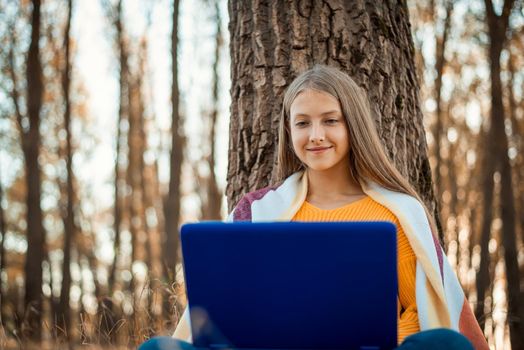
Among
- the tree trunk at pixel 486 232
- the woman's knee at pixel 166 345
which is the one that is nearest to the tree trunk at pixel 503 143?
the tree trunk at pixel 486 232

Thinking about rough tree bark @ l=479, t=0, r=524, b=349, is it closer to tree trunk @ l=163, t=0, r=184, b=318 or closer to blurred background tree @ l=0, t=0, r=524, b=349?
blurred background tree @ l=0, t=0, r=524, b=349

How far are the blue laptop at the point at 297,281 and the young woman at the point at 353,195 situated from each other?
2.36 feet

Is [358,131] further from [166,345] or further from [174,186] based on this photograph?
[174,186]

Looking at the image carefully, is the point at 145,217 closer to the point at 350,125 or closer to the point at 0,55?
the point at 0,55

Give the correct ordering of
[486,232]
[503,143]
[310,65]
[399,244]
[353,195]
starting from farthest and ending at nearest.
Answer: [486,232] < [503,143] < [310,65] < [353,195] < [399,244]

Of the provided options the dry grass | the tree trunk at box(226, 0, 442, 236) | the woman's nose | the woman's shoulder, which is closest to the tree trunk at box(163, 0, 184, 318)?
the dry grass

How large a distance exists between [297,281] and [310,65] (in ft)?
6.11

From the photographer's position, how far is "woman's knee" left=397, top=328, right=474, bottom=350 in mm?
1867

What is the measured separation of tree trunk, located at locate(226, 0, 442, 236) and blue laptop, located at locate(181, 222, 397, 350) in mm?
1616

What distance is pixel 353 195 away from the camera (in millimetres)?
2906

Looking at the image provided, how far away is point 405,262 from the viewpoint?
2643 mm

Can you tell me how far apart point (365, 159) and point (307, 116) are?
0.31 m

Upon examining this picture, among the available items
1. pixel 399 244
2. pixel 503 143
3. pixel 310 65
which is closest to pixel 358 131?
pixel 399 244

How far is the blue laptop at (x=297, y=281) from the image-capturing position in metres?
1.84
